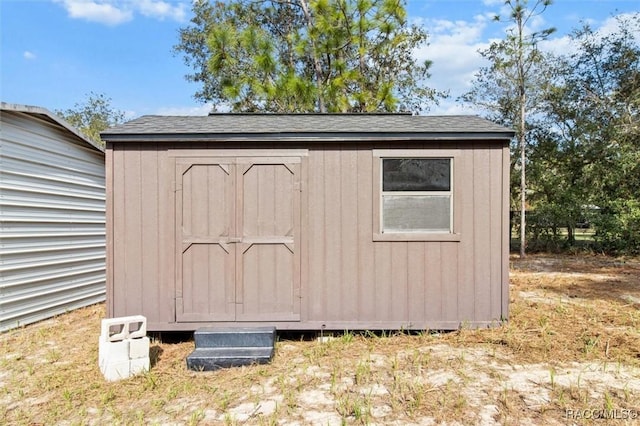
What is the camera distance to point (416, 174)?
3830mm

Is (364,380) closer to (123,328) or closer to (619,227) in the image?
(123,328)

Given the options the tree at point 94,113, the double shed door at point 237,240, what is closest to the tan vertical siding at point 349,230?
the double shed door at point 237,240

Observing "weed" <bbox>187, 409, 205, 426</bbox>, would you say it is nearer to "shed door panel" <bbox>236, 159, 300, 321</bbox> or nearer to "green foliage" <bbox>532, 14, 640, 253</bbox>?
"shed door panel" <bbox>236, 159, 300, 321</bbox>

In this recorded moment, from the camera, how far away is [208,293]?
3.80 meters

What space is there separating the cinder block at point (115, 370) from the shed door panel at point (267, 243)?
42.9 inches

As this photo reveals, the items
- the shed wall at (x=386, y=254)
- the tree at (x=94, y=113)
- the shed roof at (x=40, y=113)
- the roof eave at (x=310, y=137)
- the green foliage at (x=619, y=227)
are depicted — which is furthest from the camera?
the tree at (x=94, y=113)

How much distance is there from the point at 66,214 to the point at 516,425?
5.70 meters

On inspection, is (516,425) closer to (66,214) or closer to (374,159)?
(374,159)

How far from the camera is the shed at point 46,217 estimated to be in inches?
173

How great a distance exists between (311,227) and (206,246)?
107cm

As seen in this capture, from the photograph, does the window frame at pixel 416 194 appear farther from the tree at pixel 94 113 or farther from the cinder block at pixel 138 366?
the tree at pixel 94 113

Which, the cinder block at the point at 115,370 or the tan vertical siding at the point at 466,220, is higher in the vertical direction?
the tan vertical siding at the point at 466,220

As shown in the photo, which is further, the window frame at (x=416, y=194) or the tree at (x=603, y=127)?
the tree at (x=603, y=127)

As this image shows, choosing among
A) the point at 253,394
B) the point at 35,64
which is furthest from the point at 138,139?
the point at 35,64
